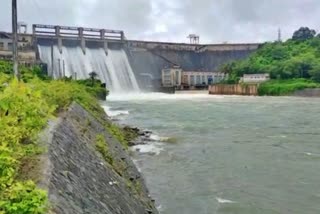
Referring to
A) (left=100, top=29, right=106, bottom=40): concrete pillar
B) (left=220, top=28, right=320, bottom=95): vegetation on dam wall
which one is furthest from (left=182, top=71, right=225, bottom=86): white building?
(left=100, top=29, right=106, bottom=40): concrete pillar

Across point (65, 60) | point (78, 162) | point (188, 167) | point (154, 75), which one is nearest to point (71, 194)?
point (78, 162)

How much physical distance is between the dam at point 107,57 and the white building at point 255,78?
11.4 metres

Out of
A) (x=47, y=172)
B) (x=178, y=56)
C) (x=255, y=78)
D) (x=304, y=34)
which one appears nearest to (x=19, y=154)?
(x=47, y=172)

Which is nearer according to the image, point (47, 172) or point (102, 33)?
point (47, 172)

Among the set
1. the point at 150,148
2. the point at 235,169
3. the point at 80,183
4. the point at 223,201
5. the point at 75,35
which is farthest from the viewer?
the point at 75,35

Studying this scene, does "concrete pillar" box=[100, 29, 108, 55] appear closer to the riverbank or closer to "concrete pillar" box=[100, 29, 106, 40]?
"concrete pillar" box=[100, 29, 106, 40]

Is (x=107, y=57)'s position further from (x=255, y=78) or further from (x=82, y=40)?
(x=255, y=78)

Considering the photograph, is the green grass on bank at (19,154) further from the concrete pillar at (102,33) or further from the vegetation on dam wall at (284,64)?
the vegetation on dam wall at (284,64)

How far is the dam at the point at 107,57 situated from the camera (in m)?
60.6

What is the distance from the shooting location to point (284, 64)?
234 feet

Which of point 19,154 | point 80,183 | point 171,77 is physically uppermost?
point 171,77

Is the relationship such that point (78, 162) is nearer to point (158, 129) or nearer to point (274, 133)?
point (274, 133)

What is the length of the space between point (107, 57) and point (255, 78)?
80.8ft

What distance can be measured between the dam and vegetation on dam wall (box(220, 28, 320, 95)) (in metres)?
10.1
